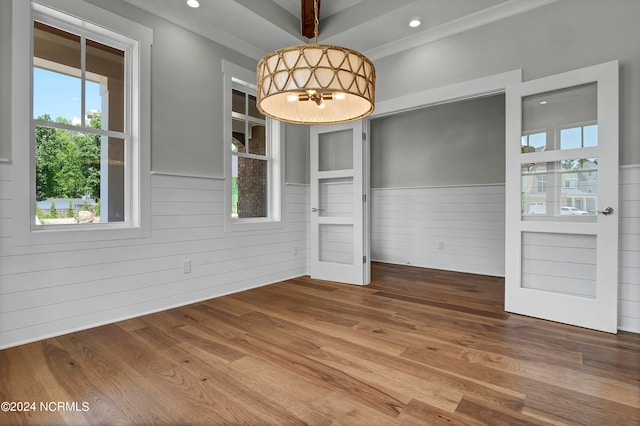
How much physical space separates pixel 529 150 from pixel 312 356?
8.06 ft

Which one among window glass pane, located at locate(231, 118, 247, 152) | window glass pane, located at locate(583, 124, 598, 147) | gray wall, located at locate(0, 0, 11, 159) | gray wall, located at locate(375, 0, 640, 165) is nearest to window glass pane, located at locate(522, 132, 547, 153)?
window glass pane, located at locate(583, 124, 598, 147)

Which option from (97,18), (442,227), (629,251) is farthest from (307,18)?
(629,251)

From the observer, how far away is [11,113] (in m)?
2.13

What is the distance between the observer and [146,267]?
2787 millimetres

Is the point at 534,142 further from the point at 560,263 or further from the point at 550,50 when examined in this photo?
the point at 560,263

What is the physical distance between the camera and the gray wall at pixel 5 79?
2090 mm

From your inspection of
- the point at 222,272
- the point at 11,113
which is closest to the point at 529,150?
the point at 222,272

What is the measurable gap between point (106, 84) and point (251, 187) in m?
1.69

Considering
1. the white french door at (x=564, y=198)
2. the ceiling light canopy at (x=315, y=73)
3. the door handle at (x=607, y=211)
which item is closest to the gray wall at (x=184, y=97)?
the ceiling light canopy at (x=315, y=73)

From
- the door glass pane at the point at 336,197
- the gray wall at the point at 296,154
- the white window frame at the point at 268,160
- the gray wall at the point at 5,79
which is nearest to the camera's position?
the gray wall at the point at 5,79

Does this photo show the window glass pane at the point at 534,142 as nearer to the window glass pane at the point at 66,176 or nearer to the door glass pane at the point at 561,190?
the door glass pane at the point at 561,190

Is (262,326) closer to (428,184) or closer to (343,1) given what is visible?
(343,1)

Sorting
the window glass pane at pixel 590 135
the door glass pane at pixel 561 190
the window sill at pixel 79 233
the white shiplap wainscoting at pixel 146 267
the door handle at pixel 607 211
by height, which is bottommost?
the white shiplap wainscoting at pixel 146 267

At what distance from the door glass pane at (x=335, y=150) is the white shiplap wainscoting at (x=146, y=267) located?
59cm
